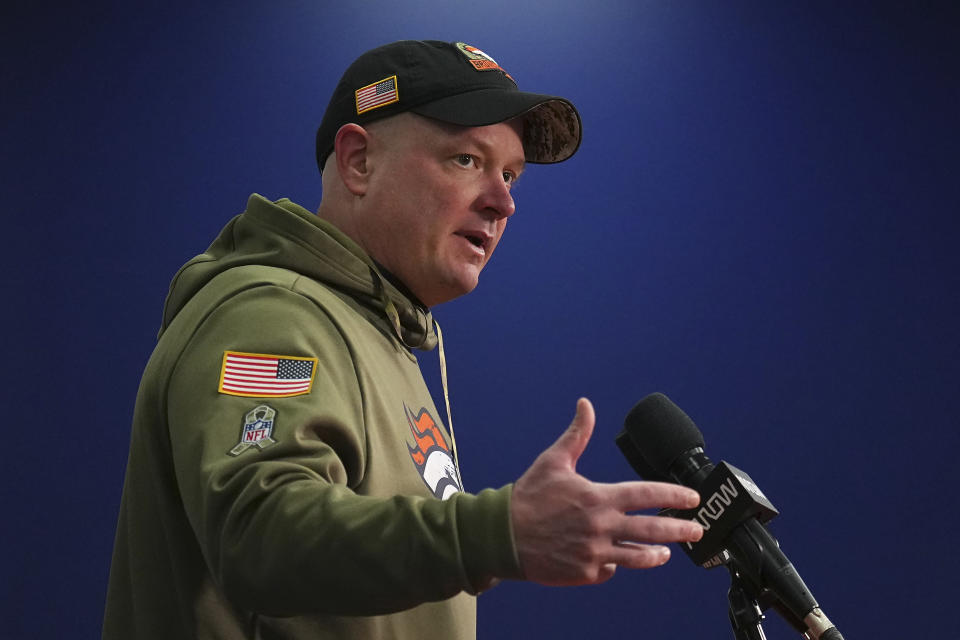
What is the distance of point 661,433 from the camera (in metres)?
0.91

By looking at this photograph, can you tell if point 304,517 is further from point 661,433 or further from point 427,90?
point 427,90

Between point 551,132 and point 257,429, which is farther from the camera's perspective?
point 551,132

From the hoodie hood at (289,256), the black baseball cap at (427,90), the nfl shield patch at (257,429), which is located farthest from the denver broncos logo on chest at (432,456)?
the black baseball cap at (427,90)

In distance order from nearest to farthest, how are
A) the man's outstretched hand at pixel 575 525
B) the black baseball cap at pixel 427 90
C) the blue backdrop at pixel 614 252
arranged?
the man's outstretched hand at pixel 575 525 < the black baseball cap at pixel 427 90 < the blue backdrop at pixel 614 252

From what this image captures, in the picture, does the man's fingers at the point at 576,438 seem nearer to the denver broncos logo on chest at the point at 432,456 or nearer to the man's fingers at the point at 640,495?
the man's fingers at the point at 640,495

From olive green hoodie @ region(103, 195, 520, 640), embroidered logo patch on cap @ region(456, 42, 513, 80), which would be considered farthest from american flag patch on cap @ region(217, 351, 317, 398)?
embroidered logo patch on cap @ region(456, 42, 513, 80)

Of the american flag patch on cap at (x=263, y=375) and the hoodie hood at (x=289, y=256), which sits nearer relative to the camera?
the american flag patch on cap at (x=263, y=375)

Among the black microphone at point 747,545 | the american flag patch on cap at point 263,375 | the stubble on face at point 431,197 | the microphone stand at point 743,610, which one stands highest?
the stubble on face at point 431,197

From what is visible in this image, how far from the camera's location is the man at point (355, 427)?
573mm

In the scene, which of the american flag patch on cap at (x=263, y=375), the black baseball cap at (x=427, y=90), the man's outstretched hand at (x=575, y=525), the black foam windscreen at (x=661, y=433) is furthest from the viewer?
the black baseball cap at (x=427, y=90)

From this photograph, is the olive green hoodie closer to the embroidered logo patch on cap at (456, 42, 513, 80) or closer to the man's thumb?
the man's thumb

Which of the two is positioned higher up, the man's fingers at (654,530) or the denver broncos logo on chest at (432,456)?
the man's fingers at (654,530)

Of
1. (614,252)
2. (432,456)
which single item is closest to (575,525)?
(432,456)

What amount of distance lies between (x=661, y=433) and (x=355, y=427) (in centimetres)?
33
